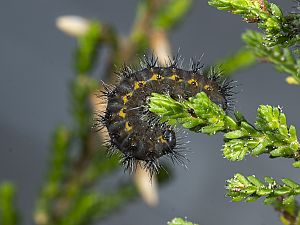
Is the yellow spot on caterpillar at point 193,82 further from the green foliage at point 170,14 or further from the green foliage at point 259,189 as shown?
the green foliage at point 170,14

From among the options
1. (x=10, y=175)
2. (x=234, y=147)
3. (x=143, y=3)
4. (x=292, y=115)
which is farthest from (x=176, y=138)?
(x=10, y=175)

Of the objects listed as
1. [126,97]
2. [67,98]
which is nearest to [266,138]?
[126,97]

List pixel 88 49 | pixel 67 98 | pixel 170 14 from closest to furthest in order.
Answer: pixel 88 49 < pixel 170 14 < pixel 67 98

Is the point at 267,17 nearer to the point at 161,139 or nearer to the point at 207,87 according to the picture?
the point at 207,87

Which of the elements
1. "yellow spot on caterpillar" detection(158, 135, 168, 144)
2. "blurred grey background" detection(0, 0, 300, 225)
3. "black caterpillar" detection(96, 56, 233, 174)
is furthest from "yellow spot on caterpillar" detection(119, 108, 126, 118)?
"blurred grey background" detection(0, 0, 300, 225)

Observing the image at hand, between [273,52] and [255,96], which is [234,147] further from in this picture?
[255,96]

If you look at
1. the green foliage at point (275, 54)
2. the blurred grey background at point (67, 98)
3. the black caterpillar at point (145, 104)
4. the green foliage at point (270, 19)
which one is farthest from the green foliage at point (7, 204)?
the blurred grey background at point (67, 98)
